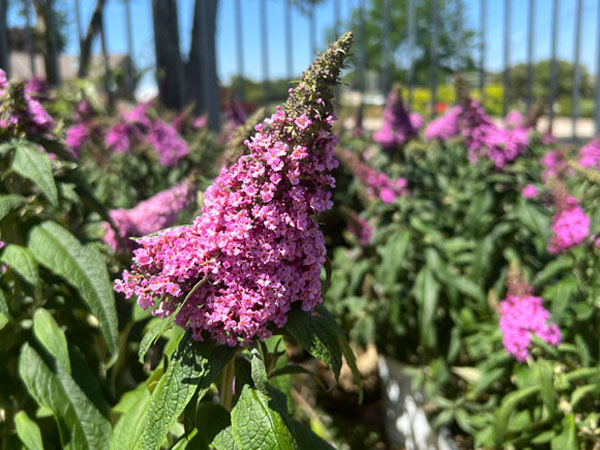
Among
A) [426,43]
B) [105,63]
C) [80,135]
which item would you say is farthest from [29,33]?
[426,43]

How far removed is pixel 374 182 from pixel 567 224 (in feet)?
3.43

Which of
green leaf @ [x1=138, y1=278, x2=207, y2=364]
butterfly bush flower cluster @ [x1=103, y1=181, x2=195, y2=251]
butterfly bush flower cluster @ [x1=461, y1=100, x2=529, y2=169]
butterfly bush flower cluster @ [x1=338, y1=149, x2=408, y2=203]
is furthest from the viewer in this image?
butterfly bush flower cluster @ [x1=338, y1=149, x2=408, y2=203]

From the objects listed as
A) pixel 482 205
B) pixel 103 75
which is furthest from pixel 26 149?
pixel 103 75

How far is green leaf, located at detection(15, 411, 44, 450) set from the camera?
1.51 m

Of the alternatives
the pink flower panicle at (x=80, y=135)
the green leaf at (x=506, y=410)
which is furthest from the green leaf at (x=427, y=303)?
the pink flower panicle at (x=80, y=135)

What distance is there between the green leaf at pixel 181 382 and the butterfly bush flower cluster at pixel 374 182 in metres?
1.95

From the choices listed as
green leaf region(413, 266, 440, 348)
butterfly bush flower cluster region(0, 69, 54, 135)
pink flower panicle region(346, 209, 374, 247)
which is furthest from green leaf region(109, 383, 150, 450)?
pink flower panicle region(346, 209, 374, 247)

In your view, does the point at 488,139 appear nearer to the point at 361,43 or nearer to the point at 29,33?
the point at 361,43

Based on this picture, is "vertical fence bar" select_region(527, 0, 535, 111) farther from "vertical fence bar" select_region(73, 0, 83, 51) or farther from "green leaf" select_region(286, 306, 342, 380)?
"green leaf" select_region(286, 306, 342, 380)

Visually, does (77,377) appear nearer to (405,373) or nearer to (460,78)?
(405,373)

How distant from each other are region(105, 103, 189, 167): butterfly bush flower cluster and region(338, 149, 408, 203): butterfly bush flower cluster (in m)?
0.99

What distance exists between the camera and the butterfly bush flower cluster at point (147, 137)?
3383 mm

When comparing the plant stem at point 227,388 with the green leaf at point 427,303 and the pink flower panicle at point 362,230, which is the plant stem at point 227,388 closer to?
the green leaf at point 427,303

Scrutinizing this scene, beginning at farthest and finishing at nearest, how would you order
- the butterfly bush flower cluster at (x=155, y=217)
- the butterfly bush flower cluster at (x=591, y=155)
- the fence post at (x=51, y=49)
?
1. the fence post at (x=51, y=49)
2. the butterfly bush flower cluster at (x=591, y=155)
3. the butterfly bush flower cluster at (x=155, y=217)
